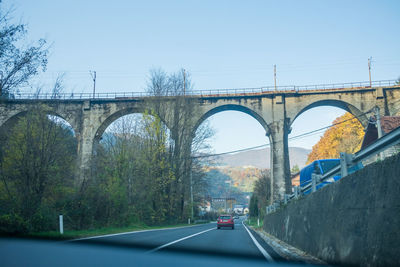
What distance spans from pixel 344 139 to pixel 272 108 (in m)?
20.7

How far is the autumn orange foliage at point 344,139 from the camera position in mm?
47750

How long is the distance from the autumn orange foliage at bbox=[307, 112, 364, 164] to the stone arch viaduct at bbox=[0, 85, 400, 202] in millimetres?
9521

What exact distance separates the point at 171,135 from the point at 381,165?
27116 mm

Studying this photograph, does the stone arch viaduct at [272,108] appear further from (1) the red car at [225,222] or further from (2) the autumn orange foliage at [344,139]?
(2) the autumn orange foliage at [344,139]

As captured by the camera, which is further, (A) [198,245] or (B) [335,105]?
(B) [335,105]

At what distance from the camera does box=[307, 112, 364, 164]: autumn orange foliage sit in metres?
47.8

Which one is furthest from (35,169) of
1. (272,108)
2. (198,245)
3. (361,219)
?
(272,108)

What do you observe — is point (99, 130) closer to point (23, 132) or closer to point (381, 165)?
point (23, 132)

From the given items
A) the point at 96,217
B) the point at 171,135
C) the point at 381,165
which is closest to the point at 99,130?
the point at 171,135

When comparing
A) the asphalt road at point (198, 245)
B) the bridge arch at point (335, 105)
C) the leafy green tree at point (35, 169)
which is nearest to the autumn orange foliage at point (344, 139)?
the bridge arch at point (335, 105)

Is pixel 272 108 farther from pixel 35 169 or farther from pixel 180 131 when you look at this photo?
pixel 35 169

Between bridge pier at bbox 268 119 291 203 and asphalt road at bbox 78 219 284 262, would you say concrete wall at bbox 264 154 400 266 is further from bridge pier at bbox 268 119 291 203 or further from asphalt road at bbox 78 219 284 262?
bridge pier at bbox 268 119 291 203

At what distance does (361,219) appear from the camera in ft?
14.1

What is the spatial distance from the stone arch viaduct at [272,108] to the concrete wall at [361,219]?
2671 cm
